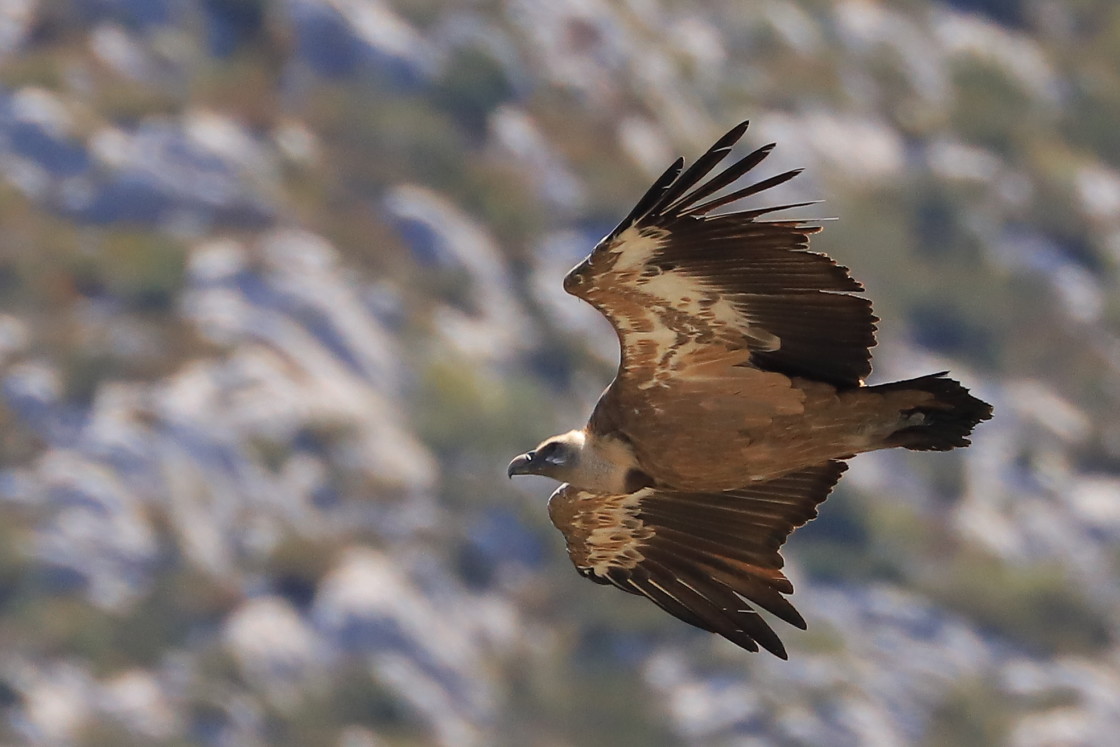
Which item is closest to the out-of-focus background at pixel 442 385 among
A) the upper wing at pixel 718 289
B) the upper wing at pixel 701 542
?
the upper wing at pixel 701 542

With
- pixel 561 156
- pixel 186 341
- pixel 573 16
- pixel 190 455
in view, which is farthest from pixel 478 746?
pixel 573 16

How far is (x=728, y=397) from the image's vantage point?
426 inches

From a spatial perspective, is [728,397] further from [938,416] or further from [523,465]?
[523,465]

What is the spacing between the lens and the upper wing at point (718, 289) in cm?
992

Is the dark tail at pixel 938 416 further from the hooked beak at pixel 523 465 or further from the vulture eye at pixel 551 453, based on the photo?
the hooked beak at pixel 523 465

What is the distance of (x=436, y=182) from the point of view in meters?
60.8

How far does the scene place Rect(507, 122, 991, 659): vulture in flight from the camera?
395 inches

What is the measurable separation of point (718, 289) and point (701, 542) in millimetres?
2376

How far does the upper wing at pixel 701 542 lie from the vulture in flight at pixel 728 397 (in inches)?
0.5

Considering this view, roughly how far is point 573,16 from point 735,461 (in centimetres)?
5961

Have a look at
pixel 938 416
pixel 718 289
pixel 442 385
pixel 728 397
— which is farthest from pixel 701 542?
pixel 442 385

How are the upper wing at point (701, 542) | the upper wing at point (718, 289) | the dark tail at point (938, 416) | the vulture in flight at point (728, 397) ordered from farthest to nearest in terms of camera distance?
the upper wing at point (701, 542), the dark tail at point (938, 416), the vulture in flight at point (728, 397), the upper wing at point (718, 289)

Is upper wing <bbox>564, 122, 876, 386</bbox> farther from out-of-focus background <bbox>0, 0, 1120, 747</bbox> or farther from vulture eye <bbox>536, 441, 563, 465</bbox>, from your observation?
out-of-focus background <bbox>0, 0, 1120, 747</bbox>

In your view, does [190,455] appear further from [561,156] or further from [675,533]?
[675,533]
